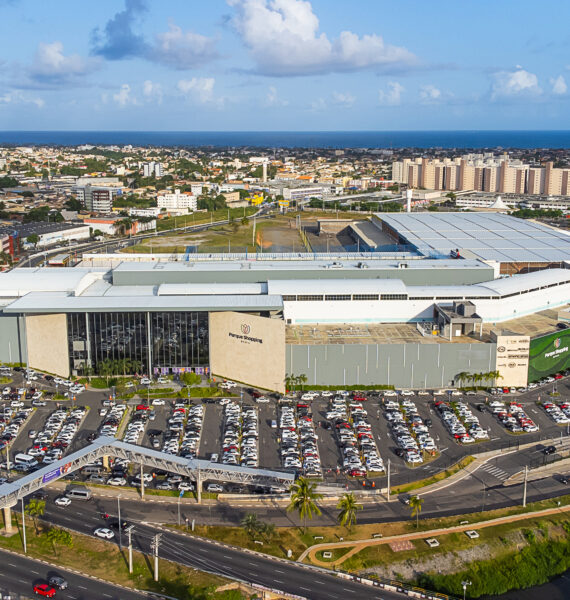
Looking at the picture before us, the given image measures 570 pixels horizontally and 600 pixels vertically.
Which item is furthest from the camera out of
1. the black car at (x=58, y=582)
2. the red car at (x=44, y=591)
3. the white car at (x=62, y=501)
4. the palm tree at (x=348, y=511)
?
the white car at (x=62, y=501)

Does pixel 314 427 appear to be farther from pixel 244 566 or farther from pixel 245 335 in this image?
pixel 244 566

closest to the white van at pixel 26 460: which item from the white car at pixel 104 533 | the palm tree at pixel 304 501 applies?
the white car at pixel 104 533

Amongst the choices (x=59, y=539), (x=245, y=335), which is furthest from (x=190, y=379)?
(x=59, y=539)

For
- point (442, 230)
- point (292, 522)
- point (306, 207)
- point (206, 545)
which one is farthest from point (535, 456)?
point (306, 207)

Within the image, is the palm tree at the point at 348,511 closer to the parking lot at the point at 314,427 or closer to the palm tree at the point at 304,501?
the palm tree at the point at 304,501

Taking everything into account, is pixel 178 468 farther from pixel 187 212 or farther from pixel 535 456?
pixel 187 212
